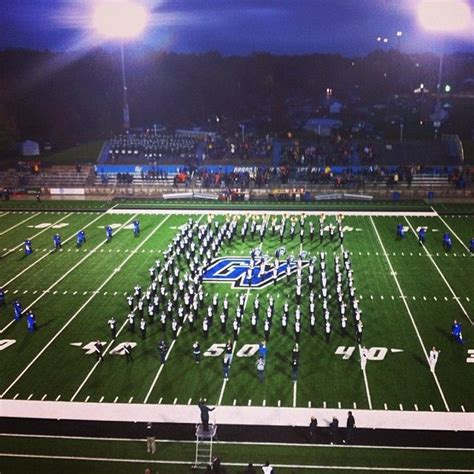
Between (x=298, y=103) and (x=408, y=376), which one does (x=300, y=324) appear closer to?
(x=408, y=376)

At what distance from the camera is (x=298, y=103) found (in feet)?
246

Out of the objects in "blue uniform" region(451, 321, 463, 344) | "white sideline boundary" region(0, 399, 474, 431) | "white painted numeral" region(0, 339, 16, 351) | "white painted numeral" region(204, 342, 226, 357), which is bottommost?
"white sideline boundary" region(0, 399, 474, 431)

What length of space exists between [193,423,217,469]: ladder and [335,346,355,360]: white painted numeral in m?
3.97

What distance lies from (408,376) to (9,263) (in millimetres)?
13977

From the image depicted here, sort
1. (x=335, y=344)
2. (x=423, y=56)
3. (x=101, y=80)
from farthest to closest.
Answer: (x=423, y=56)
(x=101, y=80)
(x=335, y=344)

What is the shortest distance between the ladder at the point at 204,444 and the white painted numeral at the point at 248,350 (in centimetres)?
304

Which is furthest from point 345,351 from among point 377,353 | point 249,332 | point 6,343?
point 6,343

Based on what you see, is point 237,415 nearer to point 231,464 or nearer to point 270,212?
point 231,464

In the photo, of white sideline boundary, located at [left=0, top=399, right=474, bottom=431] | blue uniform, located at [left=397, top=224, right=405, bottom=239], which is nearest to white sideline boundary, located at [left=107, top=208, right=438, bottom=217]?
blue uniform, located at [left=397, top=224, right=405, bottom=239]

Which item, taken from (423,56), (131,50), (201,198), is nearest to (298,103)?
(131,50)

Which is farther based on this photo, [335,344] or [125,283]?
[125,283]

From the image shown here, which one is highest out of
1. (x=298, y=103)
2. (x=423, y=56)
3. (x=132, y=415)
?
(x=423, y=56)

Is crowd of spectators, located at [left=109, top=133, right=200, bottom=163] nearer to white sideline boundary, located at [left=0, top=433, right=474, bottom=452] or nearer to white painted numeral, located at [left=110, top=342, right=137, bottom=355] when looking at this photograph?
white painted numeral, located at [left=110, top=342, right=137, bottom=355]

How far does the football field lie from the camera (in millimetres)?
12094
